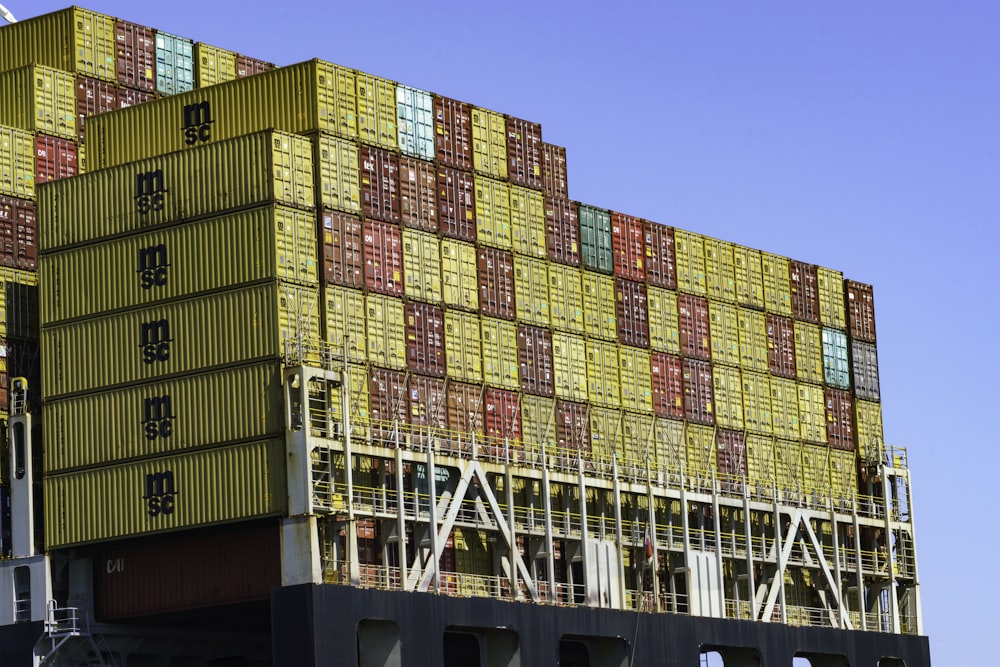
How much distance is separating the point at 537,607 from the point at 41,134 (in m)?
26.9

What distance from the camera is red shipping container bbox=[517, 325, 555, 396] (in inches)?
3239

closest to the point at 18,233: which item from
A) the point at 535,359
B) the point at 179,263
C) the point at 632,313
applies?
the point at 179,263

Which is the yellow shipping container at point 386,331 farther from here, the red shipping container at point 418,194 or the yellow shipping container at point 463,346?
the red shipping container at point 418,194

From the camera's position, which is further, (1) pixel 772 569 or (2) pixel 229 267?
(1) pixel 772 569

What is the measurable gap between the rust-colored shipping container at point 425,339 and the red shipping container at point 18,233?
15.3 m

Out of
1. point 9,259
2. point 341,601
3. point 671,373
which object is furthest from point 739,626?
point 9,259

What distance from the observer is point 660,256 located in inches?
3634

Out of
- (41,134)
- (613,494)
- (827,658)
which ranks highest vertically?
(41,134)

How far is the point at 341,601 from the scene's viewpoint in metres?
70.1

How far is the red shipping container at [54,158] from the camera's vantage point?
83.2m

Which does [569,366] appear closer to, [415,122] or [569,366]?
[569,366]

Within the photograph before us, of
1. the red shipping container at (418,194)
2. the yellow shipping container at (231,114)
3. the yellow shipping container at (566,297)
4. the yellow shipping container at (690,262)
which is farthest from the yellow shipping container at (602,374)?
the yellow shipping container at (231,114)

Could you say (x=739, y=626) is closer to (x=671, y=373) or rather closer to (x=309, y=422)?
(x=671, y=373)

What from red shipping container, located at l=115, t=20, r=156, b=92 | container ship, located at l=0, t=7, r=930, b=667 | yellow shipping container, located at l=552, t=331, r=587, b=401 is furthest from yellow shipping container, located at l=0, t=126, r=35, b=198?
yellow shipping container, located at l=552, t=331, r=587, b=401
